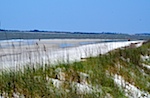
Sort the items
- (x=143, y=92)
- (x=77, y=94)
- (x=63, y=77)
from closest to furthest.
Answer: (x=77, y=94), (x=63, y=77), (x=143, y=92)

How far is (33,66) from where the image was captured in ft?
35.6

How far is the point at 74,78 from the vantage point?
442 inches

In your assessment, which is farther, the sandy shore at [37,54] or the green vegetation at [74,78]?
the sandy shore at [37,54]

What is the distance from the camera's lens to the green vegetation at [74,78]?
9.06 metres

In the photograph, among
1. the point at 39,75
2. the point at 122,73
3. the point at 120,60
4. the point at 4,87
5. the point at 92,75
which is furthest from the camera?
the point at 120,60

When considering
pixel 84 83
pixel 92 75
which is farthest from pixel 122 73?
pixel 84 83

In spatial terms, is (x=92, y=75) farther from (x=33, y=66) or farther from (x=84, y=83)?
(x=33, y=66)

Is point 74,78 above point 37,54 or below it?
above

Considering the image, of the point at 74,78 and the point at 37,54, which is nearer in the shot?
the point at 74,78

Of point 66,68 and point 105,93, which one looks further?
point 66,68

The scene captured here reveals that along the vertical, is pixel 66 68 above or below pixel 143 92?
above

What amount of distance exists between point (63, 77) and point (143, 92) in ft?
10.7

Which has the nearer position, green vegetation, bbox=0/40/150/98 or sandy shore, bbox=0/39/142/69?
green vegetation, bbox=0/40/150/98

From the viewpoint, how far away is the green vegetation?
9062 millimetres
